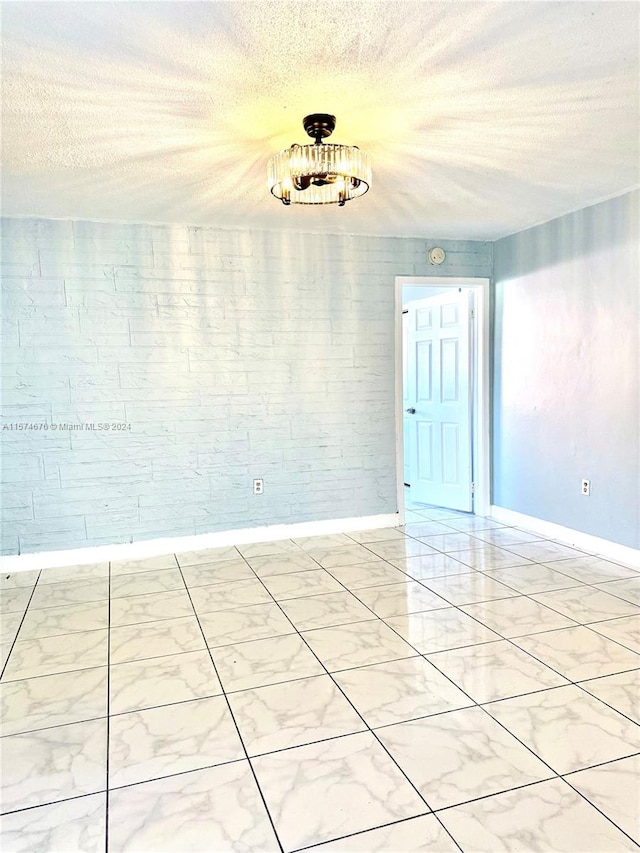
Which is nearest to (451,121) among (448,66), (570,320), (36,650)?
(448,66)

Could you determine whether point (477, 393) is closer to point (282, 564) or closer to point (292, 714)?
point (282, 564)

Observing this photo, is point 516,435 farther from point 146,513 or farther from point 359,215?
point 146,513

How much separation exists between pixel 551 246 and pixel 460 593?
8.49 feet

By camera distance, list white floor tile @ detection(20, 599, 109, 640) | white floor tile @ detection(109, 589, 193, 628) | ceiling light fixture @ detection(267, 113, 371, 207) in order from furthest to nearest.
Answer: white floor tile @ detection(109, 589, 193, 628) → white floor tile @ detection(20, 599, 109, 640) → ceiling light fixture @ detection(267, 113, 371, 207)

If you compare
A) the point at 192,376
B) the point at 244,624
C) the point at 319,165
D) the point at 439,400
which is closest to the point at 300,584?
the point at 244,624

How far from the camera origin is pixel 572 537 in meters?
4.08

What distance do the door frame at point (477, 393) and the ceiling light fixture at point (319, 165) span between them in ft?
7.14

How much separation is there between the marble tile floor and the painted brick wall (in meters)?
Result: 0.68

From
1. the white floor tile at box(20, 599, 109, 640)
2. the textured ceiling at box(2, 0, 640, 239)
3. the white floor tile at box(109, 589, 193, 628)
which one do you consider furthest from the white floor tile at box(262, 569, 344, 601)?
the textured ceiling at box(2, 0, 640, 239)

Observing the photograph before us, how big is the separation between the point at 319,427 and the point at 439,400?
4.77 ft

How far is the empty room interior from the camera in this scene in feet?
5.73

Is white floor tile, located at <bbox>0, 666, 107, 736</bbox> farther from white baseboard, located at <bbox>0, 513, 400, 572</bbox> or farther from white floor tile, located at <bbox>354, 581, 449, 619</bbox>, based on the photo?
white baseboard, located at <bbox>0, 513, 400, 572</bbox>

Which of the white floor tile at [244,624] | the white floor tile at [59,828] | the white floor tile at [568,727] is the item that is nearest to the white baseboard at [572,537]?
the white floor tile at [568,727]

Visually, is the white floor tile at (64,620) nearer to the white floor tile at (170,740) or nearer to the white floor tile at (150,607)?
the white floor tile at (150,607)
